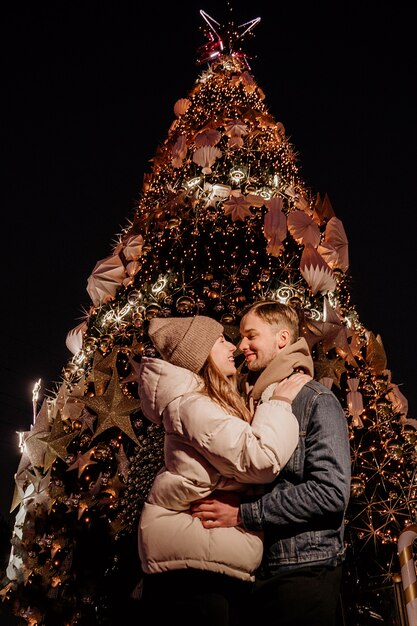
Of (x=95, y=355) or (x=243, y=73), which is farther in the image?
(x=243, y=73)

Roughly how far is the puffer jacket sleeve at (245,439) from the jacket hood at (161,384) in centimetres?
18

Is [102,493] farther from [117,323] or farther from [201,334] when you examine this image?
[201,334]

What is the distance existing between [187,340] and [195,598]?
111 centimetres

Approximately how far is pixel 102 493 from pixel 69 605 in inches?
35.5

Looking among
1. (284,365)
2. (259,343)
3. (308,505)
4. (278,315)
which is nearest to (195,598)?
(308,505)

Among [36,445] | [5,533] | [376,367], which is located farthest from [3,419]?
[376,367]

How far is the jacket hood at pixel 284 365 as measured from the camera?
2.52 meters

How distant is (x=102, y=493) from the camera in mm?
4211

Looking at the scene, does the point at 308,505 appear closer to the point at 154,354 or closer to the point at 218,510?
the point at 218,510

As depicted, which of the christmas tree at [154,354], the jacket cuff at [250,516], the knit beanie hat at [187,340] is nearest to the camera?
the jacket cuff at [250,516]

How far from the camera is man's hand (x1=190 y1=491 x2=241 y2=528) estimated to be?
2.23m

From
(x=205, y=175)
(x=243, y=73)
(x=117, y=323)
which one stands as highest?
(x=243, y=73)

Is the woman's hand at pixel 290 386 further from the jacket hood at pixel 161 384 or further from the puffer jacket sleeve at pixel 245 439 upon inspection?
the jacket hood at pixel 161 384

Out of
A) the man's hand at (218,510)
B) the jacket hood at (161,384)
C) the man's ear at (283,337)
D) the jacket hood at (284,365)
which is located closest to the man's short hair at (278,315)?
the man's ear at (283,337)
